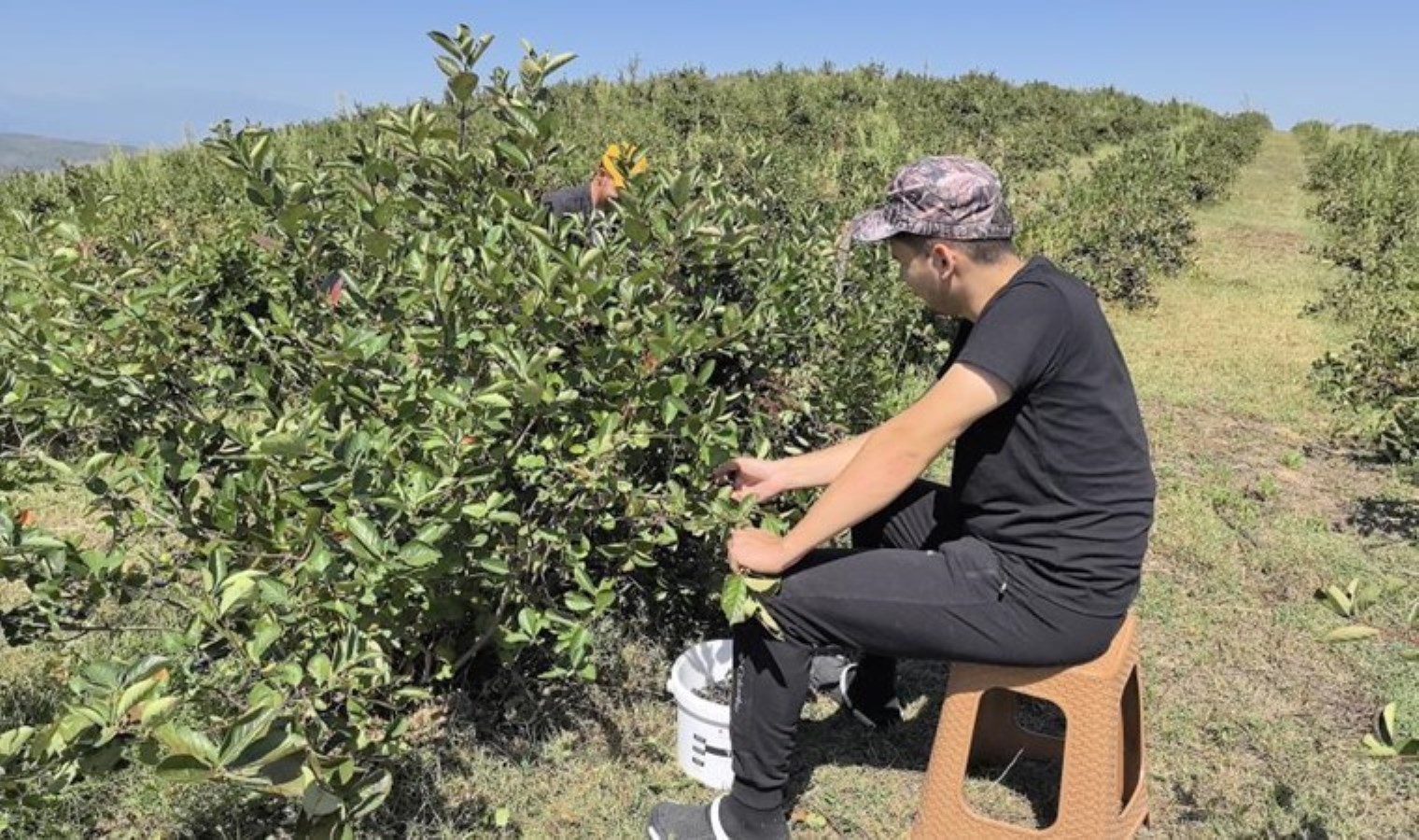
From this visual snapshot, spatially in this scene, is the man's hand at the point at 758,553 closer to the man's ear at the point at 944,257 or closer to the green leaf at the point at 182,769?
the man's ear at the point at 944,257

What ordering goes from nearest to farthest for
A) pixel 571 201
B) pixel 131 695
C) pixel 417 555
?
1. pixel 131 695
2. pixel 417 555
3. pixel 571 201

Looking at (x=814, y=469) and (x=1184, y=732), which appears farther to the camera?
(x=1184, y=732)

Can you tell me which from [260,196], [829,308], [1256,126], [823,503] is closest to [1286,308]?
[829,308]

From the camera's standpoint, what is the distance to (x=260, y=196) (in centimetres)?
202

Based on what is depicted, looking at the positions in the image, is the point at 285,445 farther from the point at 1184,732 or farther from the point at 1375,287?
the point at 1375,287

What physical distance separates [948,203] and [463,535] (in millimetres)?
1138

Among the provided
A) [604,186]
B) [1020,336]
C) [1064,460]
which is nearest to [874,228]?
[1020,336]

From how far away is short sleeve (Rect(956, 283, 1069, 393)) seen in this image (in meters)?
1.87

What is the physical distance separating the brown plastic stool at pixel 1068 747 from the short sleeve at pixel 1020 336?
0.64 meters

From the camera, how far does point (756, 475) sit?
95.3 inches

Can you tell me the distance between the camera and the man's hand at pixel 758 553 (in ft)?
6.76

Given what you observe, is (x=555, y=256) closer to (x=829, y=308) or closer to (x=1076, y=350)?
(x=1076, y=350)

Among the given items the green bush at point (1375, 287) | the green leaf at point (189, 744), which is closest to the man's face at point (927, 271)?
the green leaf at point (189, 744)

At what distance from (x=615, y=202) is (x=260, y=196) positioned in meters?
0.76
